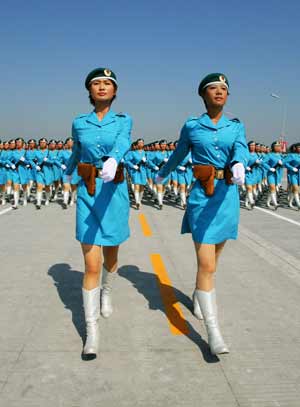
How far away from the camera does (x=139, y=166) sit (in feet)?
41.6

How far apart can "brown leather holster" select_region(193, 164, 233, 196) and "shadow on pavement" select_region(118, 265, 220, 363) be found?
1265 mm

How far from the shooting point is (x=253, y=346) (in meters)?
3.19

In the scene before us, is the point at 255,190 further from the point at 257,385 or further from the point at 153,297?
the point at 257,385

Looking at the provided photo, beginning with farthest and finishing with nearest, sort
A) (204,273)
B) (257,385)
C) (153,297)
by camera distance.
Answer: (153,297)
(204,273)
(257,385)

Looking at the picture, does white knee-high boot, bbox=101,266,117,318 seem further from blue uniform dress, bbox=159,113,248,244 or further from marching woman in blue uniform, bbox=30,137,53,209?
marching woman in blue uniform, bbox=30,137,53,209

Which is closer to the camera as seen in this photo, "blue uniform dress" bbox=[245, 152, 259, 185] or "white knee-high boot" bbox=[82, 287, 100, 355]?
"white knee-high boot" bbox=[82, 287, 100, 355]

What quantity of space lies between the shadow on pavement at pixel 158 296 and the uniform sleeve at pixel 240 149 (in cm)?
154

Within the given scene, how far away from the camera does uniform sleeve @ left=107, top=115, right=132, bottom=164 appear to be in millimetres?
3014

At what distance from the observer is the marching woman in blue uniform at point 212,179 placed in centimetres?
314

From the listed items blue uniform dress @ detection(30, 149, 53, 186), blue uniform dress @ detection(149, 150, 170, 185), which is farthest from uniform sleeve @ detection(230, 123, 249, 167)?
blue uniform dress @ detection(149, 150, 170, 185)

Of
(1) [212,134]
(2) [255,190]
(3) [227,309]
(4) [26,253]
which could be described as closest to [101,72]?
(1) [212,134]

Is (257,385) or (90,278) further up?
(90,278)

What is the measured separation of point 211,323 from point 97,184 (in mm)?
1462

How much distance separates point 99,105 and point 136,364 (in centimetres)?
212
